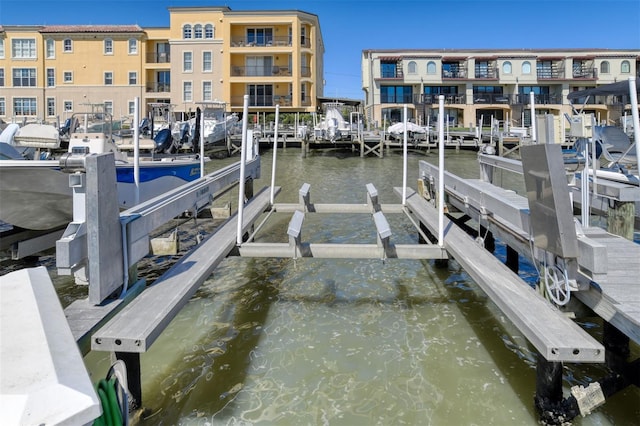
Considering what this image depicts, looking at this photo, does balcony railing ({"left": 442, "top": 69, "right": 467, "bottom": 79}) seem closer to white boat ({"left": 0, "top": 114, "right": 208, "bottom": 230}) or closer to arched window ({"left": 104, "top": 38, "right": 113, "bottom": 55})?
arched window ({"left": 104, "top": 38, "right": 113, "bottom": 55})

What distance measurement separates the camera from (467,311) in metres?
6.27

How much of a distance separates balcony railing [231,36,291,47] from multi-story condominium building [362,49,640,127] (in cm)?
1190

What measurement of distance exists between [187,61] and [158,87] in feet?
13.6

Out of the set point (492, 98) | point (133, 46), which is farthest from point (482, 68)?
point (133, 46)

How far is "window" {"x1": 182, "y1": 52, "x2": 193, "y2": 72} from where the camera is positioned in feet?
150

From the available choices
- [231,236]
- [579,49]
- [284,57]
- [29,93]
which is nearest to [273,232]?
[231,236]

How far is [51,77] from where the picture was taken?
4775 cm

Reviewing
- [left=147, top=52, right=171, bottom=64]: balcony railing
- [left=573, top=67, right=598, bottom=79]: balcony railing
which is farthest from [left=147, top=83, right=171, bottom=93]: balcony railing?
[left=573, top=67, right=598, bottom=79]: balcony railing

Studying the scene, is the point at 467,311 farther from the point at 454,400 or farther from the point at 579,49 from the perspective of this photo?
the point at 579,49

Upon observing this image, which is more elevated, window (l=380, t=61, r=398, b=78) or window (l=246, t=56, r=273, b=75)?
window (l=380, t=61, r=398, b=78)

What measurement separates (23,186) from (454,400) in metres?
5.97

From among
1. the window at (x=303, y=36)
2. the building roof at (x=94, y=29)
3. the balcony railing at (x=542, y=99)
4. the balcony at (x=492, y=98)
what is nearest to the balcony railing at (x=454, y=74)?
the balcony at (x=492, y=98)

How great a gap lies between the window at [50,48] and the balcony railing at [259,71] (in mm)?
17654

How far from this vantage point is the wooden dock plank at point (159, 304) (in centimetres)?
317
